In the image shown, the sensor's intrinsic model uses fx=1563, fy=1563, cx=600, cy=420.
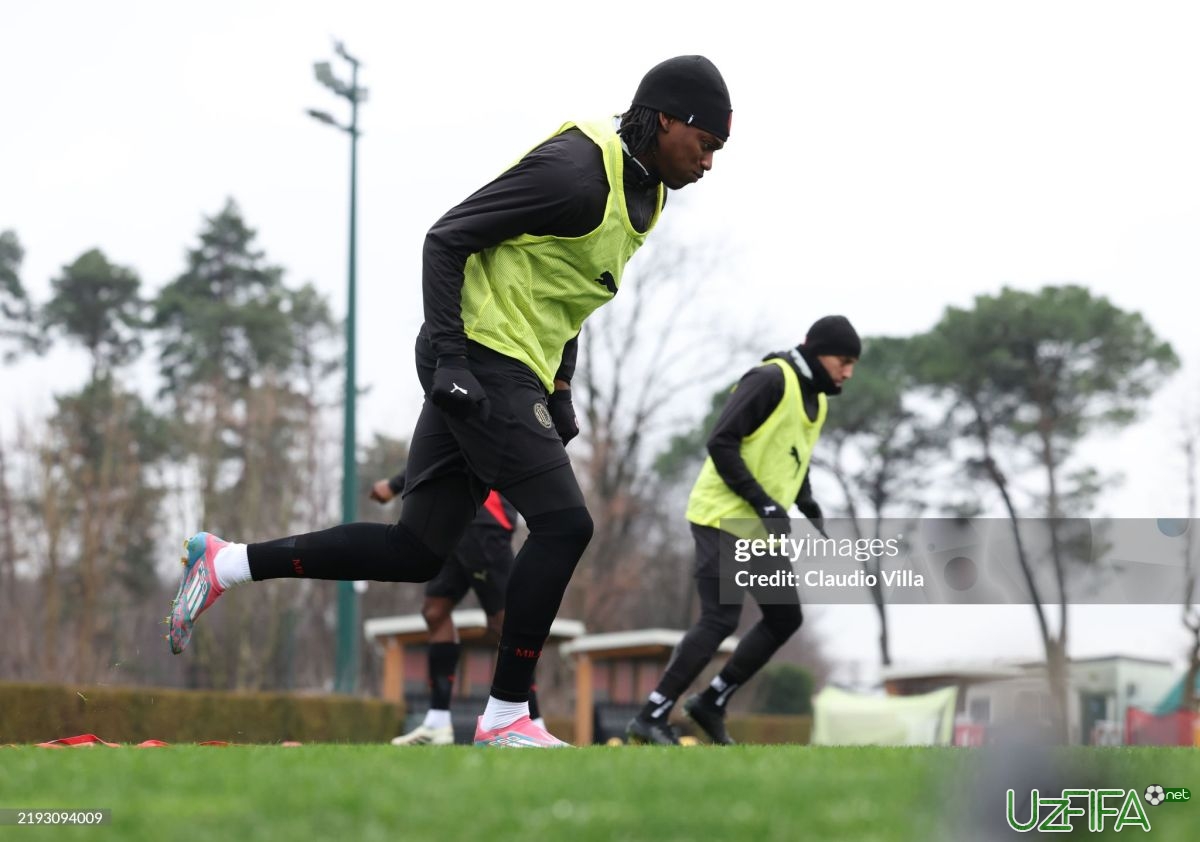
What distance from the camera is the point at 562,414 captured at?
5938 mm

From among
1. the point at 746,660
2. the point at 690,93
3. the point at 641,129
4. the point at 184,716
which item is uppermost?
the point at 690,93

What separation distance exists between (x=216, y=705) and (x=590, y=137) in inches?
624

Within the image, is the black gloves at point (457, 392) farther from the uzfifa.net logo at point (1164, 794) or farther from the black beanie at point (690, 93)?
the uzfifa.net logo at point (1164, 794)

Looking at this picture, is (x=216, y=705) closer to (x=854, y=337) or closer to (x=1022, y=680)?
(x=854, y=337)

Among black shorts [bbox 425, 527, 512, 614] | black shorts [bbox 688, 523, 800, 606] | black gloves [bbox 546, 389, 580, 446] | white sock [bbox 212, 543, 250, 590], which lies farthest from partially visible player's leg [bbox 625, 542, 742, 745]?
white sock [bbox 212, 543, 250, 590]

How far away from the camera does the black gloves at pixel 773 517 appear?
7.38 m

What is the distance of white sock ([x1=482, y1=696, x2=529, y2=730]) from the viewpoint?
17.6ft

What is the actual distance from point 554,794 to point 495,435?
2.18 metres

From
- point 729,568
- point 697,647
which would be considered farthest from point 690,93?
point 697,647

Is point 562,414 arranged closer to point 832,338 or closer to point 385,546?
point 385,546

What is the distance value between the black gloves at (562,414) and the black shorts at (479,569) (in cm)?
337

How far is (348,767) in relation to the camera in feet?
12.0

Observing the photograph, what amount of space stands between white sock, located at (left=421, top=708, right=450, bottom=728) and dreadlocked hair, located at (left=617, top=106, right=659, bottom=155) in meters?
4.58

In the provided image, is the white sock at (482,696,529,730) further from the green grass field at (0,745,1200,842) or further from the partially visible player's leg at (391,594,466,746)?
the partially visible player's leg at (391,594,466,746)
